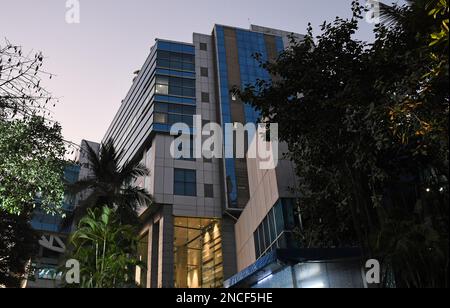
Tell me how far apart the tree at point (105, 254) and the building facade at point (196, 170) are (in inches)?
500

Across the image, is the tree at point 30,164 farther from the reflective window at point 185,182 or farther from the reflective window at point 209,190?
the reflective window at point 209,190

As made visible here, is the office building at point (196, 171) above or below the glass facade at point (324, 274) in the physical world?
above

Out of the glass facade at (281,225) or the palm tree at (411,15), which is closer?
the palm tree at (411,15)

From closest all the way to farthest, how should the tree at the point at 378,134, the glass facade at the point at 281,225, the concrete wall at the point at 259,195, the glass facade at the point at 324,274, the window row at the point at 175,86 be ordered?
1. the tree at the point at 378,134
2. the glass facade at the point at 324,274
3. the glass facade at the point at 281,225
4. the concrete wall at the point at 259,195
5. the window row at the point at 175,86

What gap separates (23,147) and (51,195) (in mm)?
1780

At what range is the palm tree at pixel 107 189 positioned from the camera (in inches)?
781

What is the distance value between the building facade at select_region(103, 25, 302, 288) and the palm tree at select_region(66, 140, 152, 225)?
770 centimetres

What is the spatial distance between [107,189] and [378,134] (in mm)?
14218

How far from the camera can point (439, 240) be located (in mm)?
8578

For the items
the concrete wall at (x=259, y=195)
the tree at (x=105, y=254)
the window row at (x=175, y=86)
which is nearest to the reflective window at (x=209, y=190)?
the concrete wall at (x=259, y=195)
